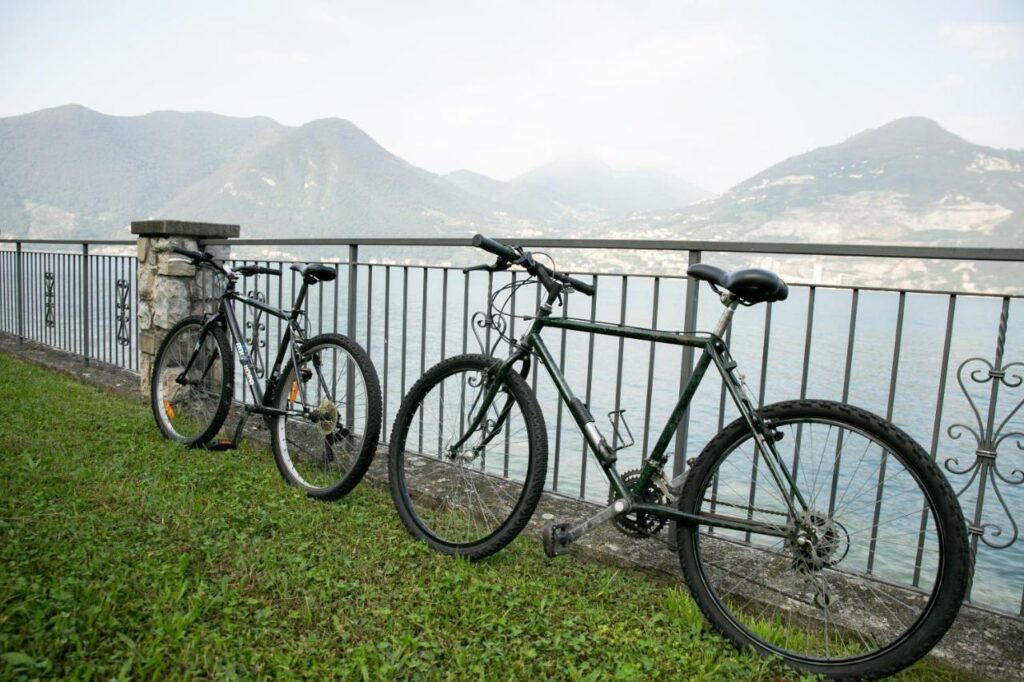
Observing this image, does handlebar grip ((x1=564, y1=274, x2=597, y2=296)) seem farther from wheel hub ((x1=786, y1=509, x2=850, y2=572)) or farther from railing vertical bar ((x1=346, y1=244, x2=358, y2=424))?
railing vertical bar ((x1=346, y1=244, x2=358, y2=424))

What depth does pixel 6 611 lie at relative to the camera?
1.77 meters

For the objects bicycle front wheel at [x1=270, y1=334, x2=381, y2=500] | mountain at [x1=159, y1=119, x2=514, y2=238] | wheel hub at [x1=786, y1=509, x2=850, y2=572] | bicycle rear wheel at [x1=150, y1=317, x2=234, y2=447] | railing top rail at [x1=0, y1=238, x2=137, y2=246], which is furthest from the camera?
mountain at [x1=159, y1=119, x2=514, y2=238]

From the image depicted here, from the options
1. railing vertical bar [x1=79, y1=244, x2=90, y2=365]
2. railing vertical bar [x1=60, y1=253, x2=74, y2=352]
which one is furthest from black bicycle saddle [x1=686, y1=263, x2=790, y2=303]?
railing vertical bar [x1=60, y1=253, x2=74, y2=352]

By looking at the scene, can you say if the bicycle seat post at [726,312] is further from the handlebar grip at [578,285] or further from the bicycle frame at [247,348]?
the bicycle frame at [247,348]

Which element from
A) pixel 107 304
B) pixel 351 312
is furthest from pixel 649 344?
pixel 107 304

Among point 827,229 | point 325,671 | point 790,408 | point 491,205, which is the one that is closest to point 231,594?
point 325,671

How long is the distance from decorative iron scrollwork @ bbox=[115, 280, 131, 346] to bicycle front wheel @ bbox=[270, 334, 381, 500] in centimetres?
343

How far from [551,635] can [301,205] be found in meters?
101

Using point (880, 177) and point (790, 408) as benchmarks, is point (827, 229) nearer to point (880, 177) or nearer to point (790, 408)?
point (880, 177)

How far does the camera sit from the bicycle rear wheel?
396cm

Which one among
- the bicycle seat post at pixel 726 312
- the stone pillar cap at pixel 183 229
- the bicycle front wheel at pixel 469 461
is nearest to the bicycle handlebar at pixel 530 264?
the bicycle front wheel at pixel 469 461

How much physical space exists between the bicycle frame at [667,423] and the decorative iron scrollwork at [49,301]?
6.58 m

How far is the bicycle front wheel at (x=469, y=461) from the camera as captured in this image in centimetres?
242

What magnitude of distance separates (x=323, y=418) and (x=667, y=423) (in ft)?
5.68
